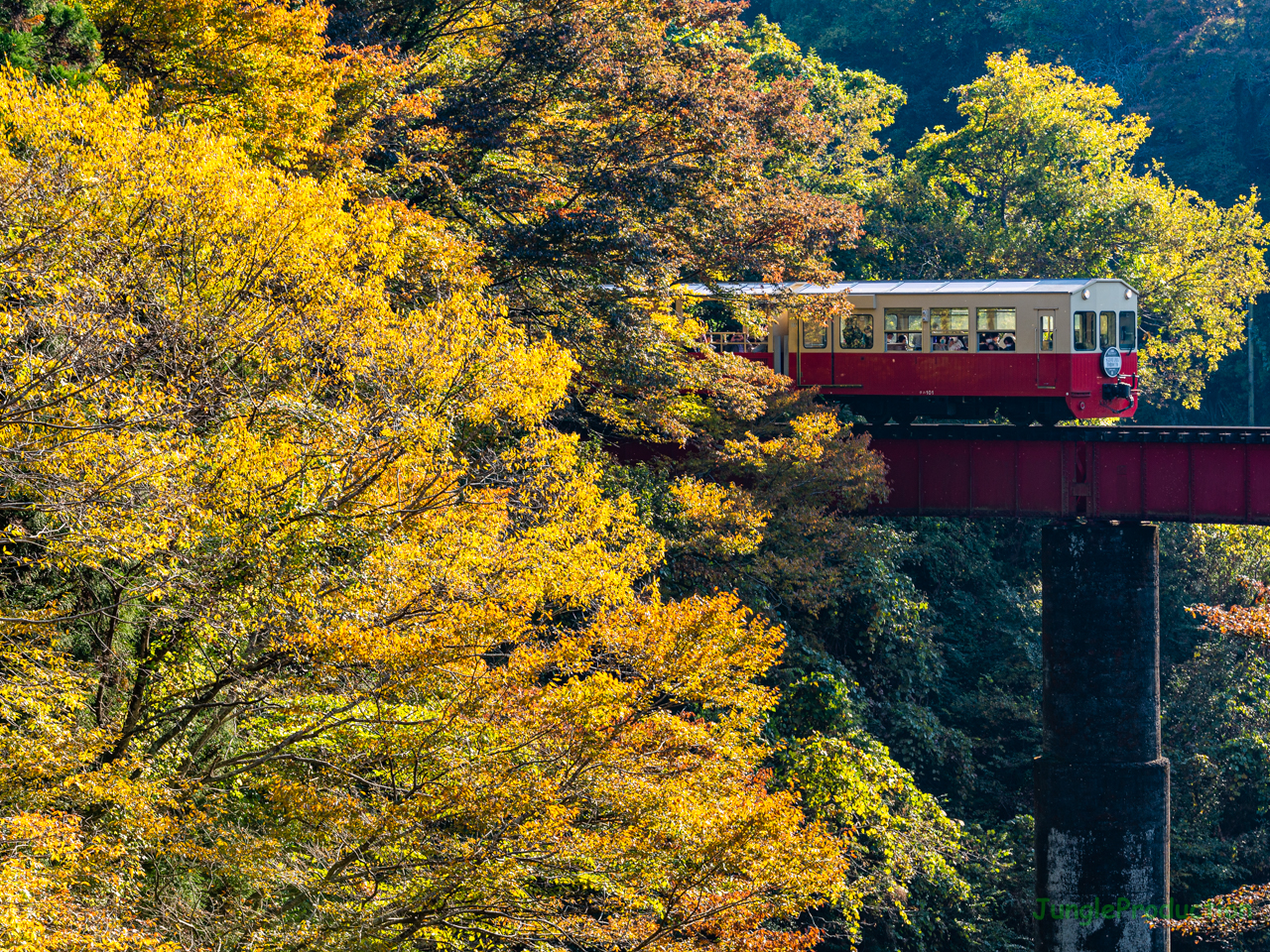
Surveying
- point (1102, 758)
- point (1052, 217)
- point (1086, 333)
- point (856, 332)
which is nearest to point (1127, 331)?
point (1086, 333)

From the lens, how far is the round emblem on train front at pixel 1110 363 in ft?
83.3

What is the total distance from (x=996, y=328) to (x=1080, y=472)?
11.2 ft

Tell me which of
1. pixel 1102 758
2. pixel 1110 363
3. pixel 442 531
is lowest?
pixel 1102 758

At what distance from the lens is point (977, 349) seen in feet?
84.7

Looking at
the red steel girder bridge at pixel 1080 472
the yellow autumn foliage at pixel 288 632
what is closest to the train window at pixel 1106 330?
the red steel girder bridge at pixel 1080 472

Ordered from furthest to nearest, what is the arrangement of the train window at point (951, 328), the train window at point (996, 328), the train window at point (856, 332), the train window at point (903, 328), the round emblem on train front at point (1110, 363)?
1. the train window at point (856, 332)
2. the train window at point (903, 328)
3. the train window at point (951, 328)
4. the train window at point (996, 328)
5. the round emblem on train front at point (1110, 363)

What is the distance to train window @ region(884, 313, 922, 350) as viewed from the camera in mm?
26219

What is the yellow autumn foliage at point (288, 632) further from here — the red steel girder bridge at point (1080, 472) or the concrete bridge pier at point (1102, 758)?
the concrete bridge pier at point (1102, 758)

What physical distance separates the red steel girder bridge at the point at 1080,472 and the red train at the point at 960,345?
84 cm

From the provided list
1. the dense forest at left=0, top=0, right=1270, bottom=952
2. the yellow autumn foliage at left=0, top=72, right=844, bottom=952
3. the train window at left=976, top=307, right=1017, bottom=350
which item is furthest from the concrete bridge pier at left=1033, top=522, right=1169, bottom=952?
the yellow autumn foliage at left=0, top=72, right=844, bottom=952

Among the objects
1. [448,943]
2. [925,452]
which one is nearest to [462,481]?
[448,943]

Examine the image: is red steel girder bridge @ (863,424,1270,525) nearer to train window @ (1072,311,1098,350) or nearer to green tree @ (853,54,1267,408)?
train window @ (1072,311,1098,350)

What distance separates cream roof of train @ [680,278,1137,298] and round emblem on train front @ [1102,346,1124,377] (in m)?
1.46

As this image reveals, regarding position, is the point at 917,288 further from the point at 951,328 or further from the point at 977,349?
the point at 977,349
